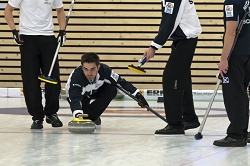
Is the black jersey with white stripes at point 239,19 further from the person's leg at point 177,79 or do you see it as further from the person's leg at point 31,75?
the person's leg at point 31,75

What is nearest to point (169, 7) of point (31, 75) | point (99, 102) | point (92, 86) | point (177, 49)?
point (177, 49)

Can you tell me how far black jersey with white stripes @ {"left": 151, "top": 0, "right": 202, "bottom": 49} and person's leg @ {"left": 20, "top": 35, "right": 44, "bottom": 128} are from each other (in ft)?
3.72

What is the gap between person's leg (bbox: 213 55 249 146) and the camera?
3.89 meters

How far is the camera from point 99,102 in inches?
198

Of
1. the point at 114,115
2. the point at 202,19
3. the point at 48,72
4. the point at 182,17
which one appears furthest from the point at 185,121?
the point at 202,19

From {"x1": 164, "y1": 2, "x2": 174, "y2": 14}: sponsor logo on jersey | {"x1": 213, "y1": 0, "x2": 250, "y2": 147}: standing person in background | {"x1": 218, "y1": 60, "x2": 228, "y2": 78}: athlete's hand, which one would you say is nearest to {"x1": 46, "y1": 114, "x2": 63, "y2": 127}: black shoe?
{"x1": 164, "y1": 2, "x2": 174, "y2": 14}: sponsor logo on jersey

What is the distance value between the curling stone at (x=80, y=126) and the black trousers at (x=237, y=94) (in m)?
1.12

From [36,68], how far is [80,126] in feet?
2.76

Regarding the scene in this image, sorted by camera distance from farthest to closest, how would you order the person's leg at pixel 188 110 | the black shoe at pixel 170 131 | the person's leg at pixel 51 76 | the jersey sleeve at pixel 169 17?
the person's leg at pixel 51 76, the person's leg at pixel 188 110, the black shoe at pixel 170 131, the jersey sleeve at pixel 169 17

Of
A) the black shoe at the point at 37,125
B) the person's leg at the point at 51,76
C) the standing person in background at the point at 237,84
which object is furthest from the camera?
Answer: the person's leg at the point at 51,76

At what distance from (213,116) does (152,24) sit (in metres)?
4.28

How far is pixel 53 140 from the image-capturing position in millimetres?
4176

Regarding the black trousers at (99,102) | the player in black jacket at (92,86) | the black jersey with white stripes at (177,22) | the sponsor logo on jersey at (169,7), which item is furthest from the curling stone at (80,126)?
the sponsor logo on jersey at (169,7)

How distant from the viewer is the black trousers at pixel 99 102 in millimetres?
5020
